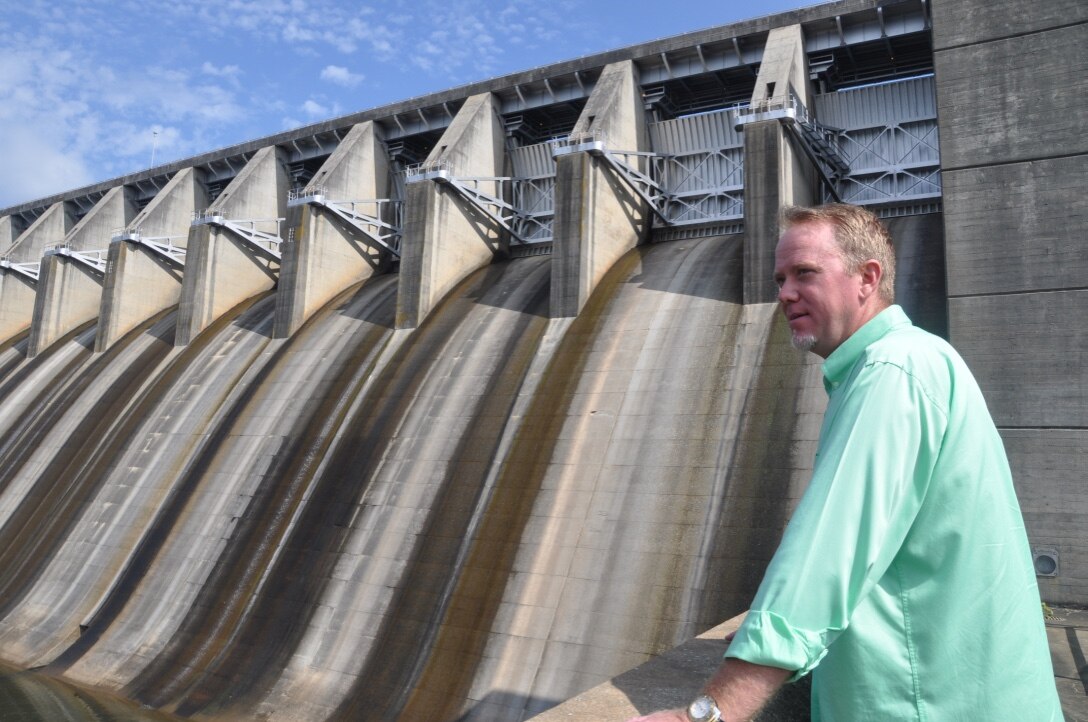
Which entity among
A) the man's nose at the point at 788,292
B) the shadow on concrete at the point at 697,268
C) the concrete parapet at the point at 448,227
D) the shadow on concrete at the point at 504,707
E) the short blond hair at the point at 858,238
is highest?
the concrete parapet at the point at 448,227

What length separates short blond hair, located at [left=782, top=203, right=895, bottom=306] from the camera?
6.01 ft

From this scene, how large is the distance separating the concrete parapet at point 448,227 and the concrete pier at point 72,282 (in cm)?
1437

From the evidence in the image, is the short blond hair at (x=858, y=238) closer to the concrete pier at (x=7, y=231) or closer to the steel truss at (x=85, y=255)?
the steel truss at (x=85, y=255)

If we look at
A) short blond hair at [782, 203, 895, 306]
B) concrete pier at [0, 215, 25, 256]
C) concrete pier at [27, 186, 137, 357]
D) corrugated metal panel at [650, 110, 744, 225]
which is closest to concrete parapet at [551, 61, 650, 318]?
corrugated metal panel at [650, 110, 744, 225]

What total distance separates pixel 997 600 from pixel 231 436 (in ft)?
53.6

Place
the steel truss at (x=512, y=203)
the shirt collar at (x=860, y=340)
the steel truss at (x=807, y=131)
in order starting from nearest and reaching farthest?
the shirt collar at (x=860, y=340)
the steel truss at (x=807, y=131)
the steel truss at (x=512, y=203)

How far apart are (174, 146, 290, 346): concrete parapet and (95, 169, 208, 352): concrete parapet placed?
9.27 ft

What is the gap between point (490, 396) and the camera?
531 inches

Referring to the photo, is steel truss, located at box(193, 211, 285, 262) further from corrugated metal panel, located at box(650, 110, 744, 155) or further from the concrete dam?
corrugated metal panel, located at box(650, 110, 744, 155)

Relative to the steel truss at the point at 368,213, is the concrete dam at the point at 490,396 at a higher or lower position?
lower

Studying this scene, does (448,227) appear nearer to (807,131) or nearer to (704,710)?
(807,131)

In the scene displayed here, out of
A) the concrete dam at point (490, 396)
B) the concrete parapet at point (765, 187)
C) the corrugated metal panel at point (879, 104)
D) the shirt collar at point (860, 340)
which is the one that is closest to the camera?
the shirt collar at point (860, 340)

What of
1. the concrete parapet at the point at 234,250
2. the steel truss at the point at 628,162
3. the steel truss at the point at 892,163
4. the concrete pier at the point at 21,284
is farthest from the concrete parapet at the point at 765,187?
the concrete pier at the point at 21,284

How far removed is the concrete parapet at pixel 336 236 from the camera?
18875mm
